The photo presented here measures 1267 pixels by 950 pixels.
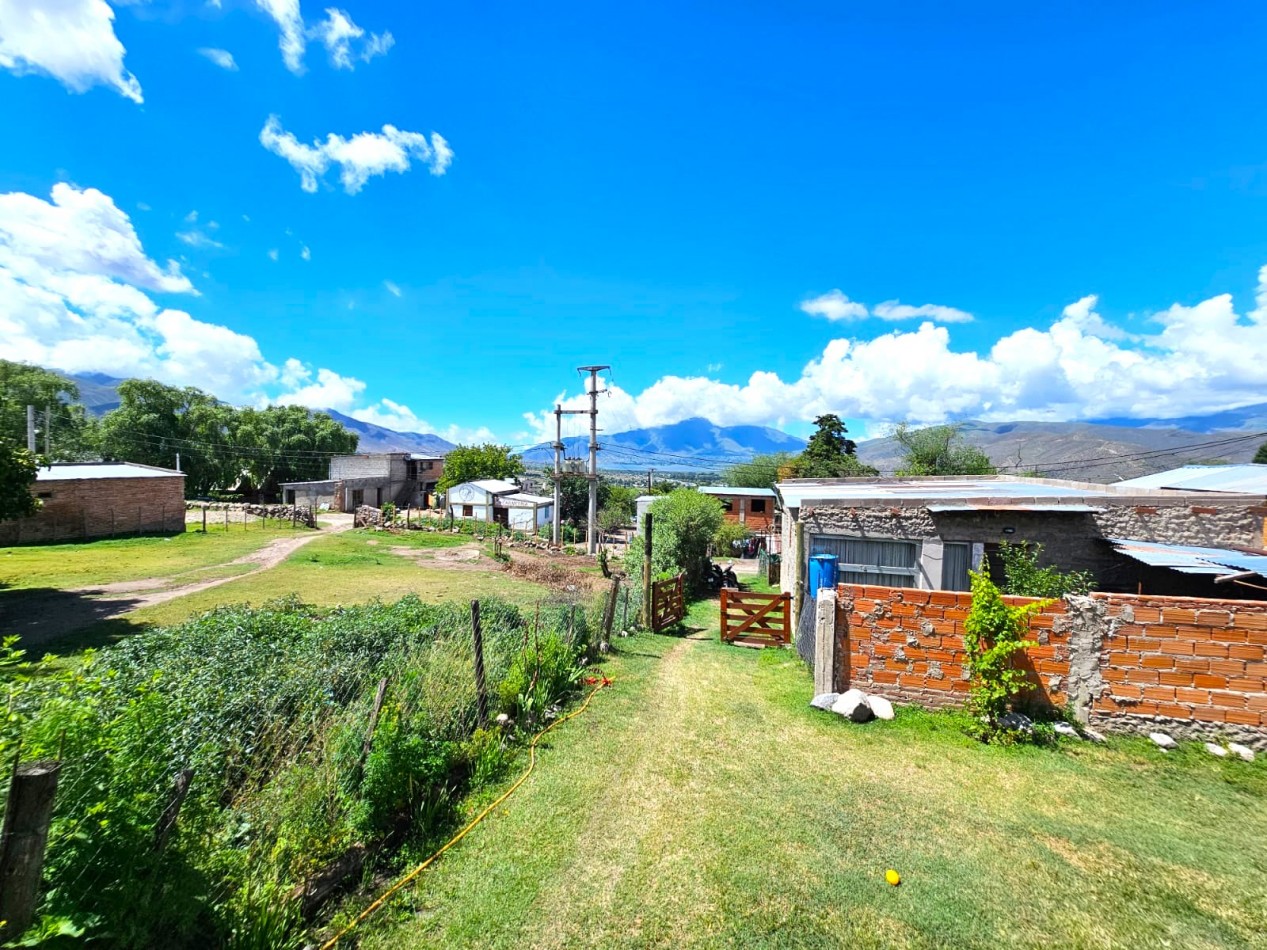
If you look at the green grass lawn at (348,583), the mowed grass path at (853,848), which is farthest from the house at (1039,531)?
the green grass lawn at (348,583)

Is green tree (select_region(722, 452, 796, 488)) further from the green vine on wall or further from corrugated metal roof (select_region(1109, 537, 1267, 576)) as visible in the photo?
the green vine on wall

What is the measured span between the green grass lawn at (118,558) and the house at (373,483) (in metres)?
14.2

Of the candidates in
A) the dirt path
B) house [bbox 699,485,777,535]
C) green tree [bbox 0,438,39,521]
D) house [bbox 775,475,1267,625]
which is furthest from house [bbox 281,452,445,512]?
house [bbox 775,475,1267,625]

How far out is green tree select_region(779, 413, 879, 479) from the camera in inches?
1844

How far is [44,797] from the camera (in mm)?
2182

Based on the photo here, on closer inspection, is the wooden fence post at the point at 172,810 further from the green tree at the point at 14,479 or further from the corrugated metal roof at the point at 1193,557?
the green tree at the point at 14,479

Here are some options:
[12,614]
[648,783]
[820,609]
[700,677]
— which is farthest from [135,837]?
[12,614]

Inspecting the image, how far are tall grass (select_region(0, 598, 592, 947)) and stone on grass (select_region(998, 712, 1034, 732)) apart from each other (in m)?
6.06

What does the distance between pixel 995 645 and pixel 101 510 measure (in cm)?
3567

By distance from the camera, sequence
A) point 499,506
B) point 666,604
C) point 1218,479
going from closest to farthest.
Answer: point 1218,479 → point 666,604 → point 499,506

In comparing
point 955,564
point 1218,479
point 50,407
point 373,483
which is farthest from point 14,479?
point 50,407

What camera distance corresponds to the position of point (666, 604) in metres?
13.8

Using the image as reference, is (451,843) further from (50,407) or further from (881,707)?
(50,407)

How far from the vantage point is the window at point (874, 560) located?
10.0 m
